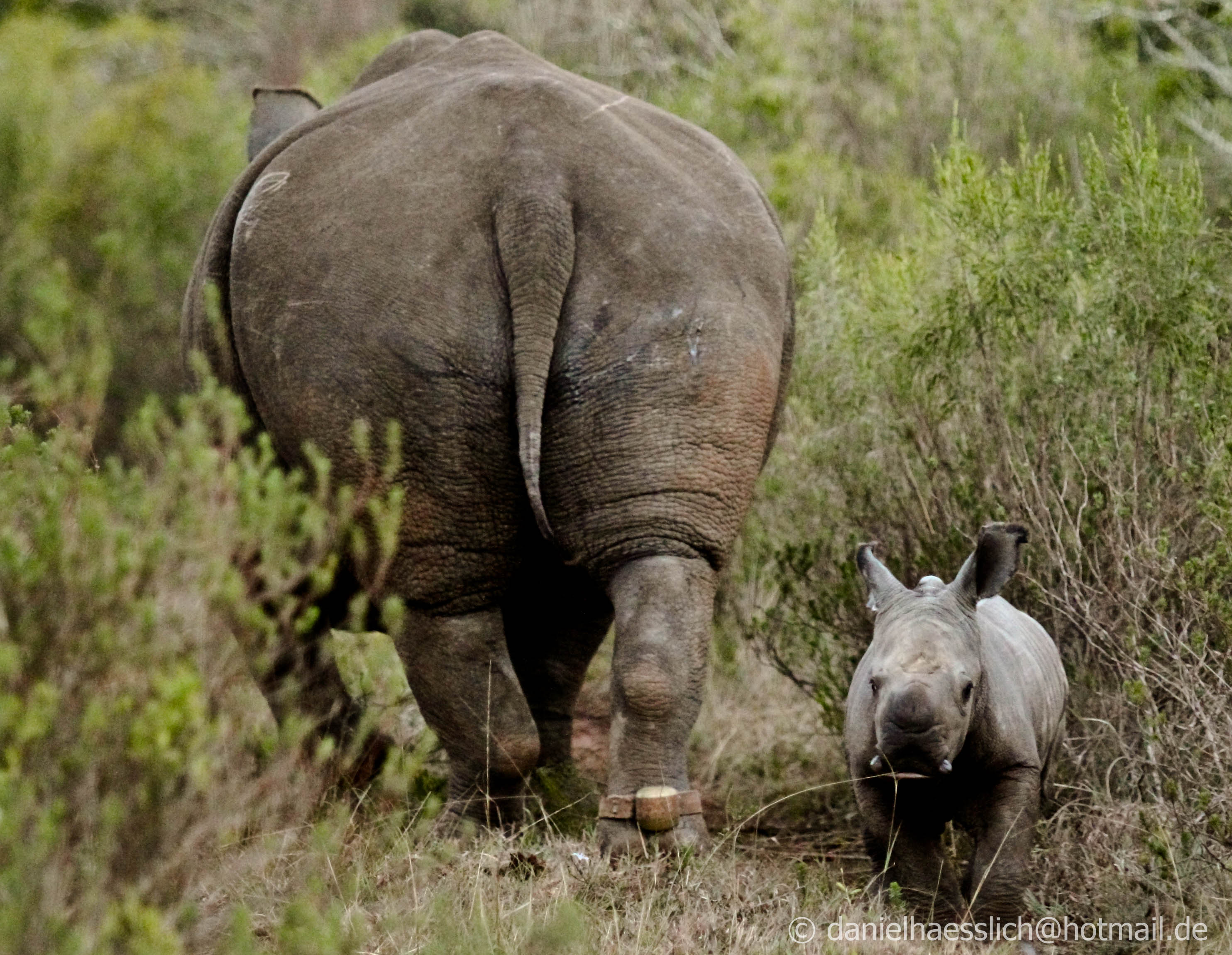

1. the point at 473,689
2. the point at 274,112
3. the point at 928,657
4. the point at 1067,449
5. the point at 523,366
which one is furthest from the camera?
the point at 274,112

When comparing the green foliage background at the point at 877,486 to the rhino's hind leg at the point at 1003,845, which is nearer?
the green foliage background at the point at 877,486

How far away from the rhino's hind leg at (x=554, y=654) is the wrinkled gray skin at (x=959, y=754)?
59.5 inches

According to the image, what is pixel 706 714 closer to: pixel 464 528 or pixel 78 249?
pixel 464 528

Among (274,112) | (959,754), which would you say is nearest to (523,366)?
(959,754)

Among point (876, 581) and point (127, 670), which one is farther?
point (876, 581)

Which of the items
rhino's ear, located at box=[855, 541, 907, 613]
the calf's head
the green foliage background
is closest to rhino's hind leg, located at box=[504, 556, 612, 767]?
the green foliage background

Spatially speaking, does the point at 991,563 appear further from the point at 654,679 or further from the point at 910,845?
the point at 654,679

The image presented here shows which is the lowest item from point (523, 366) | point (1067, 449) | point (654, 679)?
point (654, 679)

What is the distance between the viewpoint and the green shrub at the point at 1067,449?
5.41 metres

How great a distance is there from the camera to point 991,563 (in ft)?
16.6

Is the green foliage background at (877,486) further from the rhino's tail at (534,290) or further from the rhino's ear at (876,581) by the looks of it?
the rhino's ear at (876,581)

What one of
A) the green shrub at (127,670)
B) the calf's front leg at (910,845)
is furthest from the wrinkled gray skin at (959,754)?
the green shrub at (127,670)

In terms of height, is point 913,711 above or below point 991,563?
below

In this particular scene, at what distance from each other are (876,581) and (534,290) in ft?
4.15
